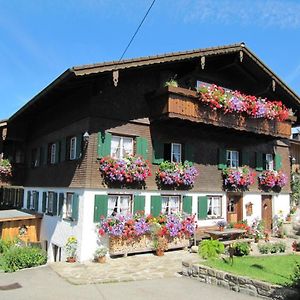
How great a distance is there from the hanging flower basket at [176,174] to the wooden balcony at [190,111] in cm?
214

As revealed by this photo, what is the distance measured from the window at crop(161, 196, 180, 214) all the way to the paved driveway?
5.49 meters

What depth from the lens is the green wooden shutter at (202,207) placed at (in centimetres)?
1772

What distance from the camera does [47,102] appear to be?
1852 centimetres

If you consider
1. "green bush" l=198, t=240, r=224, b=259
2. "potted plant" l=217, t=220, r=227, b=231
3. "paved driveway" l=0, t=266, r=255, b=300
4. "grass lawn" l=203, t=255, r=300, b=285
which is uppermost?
"potted plant" l=217, t=220, r=227, b=231

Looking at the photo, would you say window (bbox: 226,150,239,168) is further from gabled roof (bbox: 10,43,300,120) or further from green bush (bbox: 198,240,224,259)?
green bush (bbox: 198,240,224,259)

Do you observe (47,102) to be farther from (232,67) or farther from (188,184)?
(232,67)

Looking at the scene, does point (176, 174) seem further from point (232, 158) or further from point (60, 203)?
point (60, 203)

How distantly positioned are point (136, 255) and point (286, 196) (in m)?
11.0

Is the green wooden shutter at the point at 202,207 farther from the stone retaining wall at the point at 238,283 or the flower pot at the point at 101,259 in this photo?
the stone retaining wall at the point at 238,283

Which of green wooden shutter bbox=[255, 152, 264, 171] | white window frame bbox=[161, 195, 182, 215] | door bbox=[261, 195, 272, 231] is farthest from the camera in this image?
door bbox=[261, 195, 272, 231]

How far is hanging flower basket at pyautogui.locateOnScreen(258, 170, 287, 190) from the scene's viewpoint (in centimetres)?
2058

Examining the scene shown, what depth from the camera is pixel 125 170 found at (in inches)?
599

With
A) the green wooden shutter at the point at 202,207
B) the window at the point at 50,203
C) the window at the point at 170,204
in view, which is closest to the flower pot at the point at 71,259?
the window at the point at 50,203

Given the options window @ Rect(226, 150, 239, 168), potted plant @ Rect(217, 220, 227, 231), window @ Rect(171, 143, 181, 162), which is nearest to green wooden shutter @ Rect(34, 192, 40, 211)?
window @ Rect(171, 143, 181, 162)
